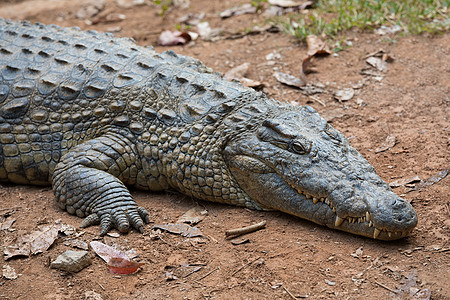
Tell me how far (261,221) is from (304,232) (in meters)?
0.39

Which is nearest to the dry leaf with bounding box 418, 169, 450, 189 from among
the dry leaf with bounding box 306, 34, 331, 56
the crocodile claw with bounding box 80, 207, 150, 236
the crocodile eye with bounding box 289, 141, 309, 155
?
the crocodile eye with bounding box 289, 141, 309, 155

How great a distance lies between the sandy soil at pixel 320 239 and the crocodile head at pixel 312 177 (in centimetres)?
16

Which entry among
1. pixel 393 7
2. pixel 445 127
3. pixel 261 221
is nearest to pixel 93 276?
pixel 261 221

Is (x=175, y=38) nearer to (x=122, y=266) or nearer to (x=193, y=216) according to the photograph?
(x=193, y=216)

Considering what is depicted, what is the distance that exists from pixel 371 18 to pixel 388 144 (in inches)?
109

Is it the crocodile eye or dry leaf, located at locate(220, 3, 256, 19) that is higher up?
the crocodile eye

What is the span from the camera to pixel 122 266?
12.1ft

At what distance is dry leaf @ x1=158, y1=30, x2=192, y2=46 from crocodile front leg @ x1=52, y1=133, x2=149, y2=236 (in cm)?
337

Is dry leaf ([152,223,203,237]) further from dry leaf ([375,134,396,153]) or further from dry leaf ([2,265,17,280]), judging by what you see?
dry leaf ([375,134,396,153])

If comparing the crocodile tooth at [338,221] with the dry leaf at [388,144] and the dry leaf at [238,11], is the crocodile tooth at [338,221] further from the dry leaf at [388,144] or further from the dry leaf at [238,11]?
the dry leaf at [238,11]

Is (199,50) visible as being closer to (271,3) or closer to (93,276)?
(271,3)

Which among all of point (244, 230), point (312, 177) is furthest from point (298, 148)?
point (244, 230)

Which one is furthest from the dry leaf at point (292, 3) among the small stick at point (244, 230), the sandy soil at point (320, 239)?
the small stick at point (244, 230)

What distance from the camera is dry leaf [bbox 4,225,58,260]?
390 centimetres
